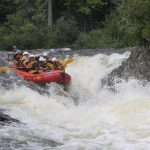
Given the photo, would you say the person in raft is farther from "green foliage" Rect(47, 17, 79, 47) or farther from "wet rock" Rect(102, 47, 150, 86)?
"green foliage" Rect(47, 17, 79, 47)

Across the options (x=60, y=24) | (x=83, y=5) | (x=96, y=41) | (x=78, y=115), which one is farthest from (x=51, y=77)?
(x=83, y=5)

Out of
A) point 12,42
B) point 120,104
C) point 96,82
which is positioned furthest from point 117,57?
point 12,42

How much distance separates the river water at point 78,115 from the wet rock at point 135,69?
27 cm

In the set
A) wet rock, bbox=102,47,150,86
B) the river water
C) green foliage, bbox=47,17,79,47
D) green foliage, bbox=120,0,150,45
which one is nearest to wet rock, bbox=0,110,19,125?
the river water

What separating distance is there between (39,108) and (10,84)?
3.08 metres

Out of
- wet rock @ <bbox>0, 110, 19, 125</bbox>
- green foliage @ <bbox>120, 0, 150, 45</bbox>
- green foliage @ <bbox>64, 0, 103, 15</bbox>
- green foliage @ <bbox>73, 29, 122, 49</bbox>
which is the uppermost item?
green foliage @ <bbox>120, 0, 150, 45</bbox>

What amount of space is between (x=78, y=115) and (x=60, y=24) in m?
16.8

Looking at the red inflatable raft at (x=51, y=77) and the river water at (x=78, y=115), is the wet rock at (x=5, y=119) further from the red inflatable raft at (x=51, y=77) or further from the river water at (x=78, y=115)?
the red inflatable raft at (x=51, y=77)

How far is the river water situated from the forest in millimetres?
8730

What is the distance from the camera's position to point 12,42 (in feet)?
92.7

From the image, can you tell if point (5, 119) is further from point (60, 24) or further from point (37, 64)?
point (60, 24)

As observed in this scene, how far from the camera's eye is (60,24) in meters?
29.5

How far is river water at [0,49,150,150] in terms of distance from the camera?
419 inches

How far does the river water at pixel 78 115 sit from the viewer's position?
1064cm
